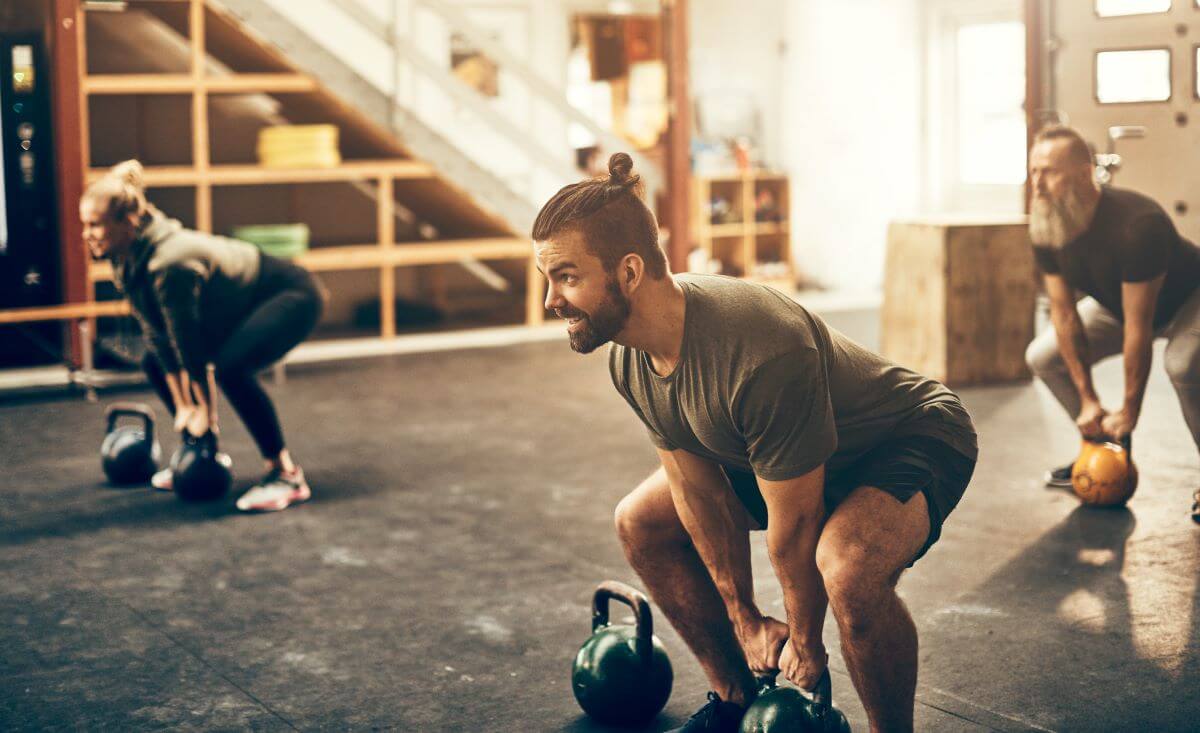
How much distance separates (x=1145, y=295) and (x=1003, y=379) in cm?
273

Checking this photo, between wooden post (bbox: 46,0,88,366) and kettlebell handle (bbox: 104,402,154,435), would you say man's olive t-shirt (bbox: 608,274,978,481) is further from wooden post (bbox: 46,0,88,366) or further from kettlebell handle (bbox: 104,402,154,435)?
wooden post (bbox: 46,0,88,366)

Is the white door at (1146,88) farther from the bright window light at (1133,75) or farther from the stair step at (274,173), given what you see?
the stair step at (274,173)

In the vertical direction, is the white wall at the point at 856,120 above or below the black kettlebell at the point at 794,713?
above

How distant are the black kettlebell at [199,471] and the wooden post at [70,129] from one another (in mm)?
3224

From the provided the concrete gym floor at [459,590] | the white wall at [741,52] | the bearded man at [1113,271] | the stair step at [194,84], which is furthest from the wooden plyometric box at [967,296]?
the white wall at [741,52]

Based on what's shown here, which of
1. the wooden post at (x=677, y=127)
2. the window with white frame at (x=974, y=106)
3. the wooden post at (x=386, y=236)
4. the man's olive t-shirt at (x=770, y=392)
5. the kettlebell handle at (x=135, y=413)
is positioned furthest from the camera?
the window with white frame at (x=974, y=106)

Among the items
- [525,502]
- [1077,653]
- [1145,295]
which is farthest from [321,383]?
[1077,653]

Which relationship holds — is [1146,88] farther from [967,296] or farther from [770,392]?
[770,392]

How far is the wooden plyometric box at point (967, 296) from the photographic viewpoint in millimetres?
6668

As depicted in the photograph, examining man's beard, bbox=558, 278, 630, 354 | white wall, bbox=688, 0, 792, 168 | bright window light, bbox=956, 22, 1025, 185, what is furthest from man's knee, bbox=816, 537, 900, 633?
Result: white wall, bbox=688, 0, 792, 168

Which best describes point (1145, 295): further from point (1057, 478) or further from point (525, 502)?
point (525, 502)

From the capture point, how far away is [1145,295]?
4.17m

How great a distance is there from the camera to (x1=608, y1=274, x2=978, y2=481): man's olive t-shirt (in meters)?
2.26

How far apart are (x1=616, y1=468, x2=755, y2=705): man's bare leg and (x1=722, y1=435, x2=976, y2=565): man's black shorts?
0.63ft
